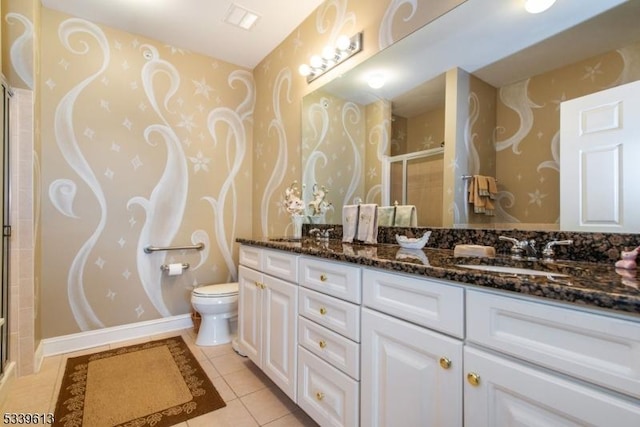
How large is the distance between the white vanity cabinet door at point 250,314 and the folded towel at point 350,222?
0.57m

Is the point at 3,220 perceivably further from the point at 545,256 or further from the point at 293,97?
the point at 545,256

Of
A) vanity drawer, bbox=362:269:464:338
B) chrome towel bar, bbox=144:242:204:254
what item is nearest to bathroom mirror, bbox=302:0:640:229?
vanity drawer, bbox=362:269:464:338

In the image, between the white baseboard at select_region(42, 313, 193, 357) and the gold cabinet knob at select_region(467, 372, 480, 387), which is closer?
the gold cabinet knob at select_region(467, 372, 480, 387)

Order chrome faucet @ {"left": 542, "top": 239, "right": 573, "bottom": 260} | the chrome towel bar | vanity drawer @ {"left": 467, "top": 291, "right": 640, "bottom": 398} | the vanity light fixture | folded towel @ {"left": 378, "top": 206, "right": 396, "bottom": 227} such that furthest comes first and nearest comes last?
the chrome towel bar
the vanity light fixture
folded towel @ {"left": 378, "top": 206, "right": 396, "bottom": 227}
chrome faucet @ {"left": 542, "top": 239, "right": 573, "bottom": 260}
vanity drawer @ {"left": 467, "top": 291, "right": 640, "bottom": 398}

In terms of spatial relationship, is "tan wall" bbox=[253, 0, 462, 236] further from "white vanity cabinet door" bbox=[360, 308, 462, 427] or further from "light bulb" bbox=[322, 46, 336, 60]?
"white vanity cabinet door" bbox=[360, 308, 462, 427]

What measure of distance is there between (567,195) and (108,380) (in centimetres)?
246

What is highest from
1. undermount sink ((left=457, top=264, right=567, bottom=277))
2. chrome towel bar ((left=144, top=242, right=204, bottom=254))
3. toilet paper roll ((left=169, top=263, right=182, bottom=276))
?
undermount sink ((left=457, top=264, right=567, bottom=277))

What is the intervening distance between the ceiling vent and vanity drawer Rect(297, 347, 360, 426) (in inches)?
86.6

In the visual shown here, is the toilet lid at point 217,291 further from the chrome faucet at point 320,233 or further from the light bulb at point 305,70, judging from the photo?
the light bulb at point 305,70

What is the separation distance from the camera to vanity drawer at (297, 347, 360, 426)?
1.10m

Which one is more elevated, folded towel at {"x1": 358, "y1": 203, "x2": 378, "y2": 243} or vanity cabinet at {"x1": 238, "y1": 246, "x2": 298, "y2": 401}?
folded towel at {"x1": 358, "y1": 203, "x2": 378, "y2": 243}

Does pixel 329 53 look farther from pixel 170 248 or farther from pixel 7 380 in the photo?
pixel 7 380

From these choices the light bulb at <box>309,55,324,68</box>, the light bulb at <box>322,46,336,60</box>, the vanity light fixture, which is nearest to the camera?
the vanity light fixture

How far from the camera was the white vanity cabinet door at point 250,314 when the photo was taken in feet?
5.62
